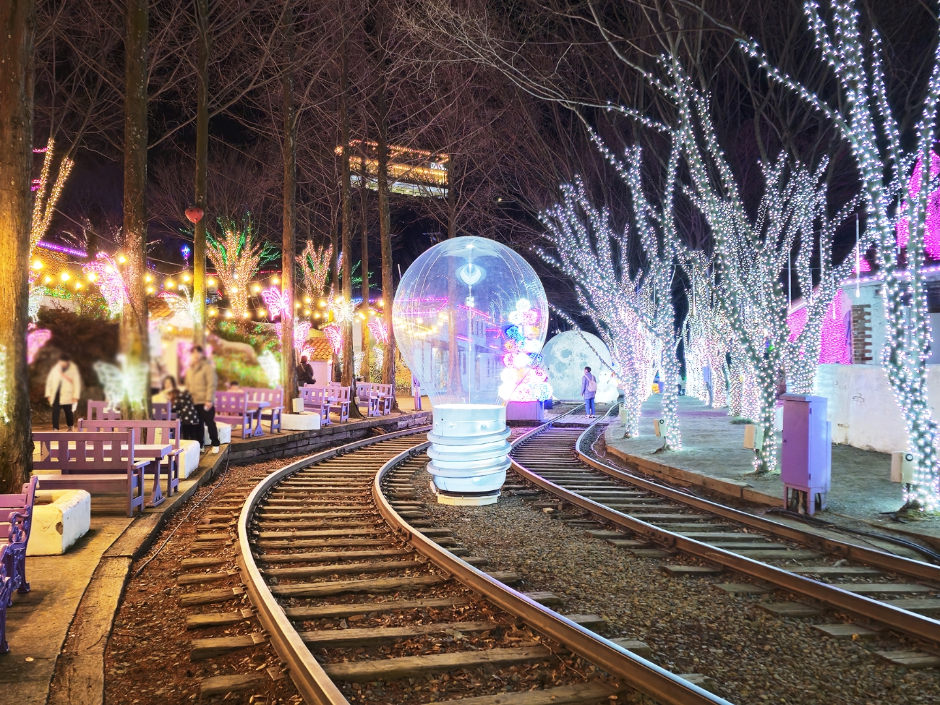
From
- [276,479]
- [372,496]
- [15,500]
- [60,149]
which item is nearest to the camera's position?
[15,500]

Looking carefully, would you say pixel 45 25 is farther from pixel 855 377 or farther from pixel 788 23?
pixel 855 377

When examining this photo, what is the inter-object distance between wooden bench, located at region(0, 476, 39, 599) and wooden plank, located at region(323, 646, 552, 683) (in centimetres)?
263

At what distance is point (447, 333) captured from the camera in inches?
344

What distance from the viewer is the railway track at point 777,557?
5.22m

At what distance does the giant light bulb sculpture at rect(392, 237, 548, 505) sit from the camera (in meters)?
8.66

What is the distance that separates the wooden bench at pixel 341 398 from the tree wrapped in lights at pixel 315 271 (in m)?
19.2

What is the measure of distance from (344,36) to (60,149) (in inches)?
443

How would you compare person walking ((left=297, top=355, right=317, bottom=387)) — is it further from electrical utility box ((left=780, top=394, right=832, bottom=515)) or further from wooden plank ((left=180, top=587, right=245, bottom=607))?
wooden plank ((left=180, top=587, right=245, bottom=607))

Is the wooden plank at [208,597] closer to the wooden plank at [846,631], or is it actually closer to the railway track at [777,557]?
the railway track at [777,557]

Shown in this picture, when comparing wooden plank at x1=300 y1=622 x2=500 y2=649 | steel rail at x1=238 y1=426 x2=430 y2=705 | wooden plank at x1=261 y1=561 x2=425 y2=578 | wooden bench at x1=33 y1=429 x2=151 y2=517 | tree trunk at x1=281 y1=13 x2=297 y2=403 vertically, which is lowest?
wooden plank at x1=261 y1=561 x2=425 y2=578

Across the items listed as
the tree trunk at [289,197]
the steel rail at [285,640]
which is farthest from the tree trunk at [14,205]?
the tree trunk at [289,197]

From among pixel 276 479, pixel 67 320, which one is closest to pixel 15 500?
pixel 67 320

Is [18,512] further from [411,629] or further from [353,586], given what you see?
[411,629]

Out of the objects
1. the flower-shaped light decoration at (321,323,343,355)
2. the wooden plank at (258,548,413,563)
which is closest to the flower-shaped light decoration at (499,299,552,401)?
the wooden plank at (258,548,413,563)
